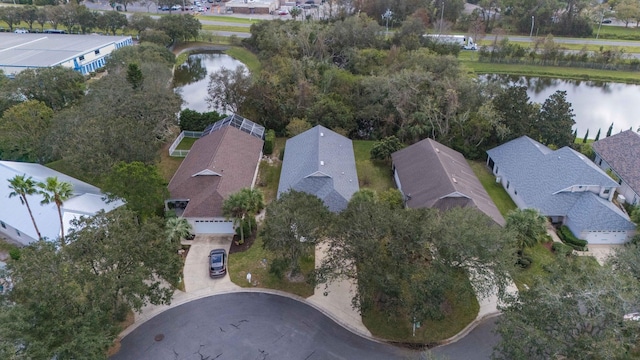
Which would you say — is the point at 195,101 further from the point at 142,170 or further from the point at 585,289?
the point at 585,289

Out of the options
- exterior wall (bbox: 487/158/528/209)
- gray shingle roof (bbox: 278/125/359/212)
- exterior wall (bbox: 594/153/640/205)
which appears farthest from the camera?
exterior wall (bbox: 487/158/528/209)

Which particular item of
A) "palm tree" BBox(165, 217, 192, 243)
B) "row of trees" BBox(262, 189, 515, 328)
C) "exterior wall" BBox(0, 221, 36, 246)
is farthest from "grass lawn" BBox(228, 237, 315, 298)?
"exterior wall" BBox(0, 221, 36, 246)

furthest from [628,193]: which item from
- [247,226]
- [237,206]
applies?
[237,206]

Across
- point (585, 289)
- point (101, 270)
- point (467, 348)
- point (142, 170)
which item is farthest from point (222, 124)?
point (585, 289)

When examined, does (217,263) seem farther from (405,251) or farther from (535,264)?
(535,264)

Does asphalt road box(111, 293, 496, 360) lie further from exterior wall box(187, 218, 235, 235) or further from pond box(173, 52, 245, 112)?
pond box(173, 52, 245, 112)
